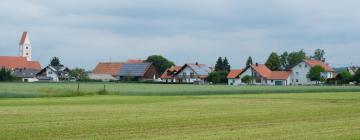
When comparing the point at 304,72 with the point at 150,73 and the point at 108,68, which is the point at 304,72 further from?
the point at 108,68

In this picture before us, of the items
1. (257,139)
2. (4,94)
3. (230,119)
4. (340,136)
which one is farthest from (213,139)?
(4,94)

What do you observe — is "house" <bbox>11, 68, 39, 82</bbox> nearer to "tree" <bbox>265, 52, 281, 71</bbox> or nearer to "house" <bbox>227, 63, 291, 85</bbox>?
"house" <bbox>227, 63, 291, 85</bbox>

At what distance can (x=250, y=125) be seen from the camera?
22109 mm

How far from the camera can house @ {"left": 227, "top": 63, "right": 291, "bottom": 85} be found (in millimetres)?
151125

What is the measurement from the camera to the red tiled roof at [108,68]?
180 metres

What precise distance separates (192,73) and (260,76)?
72.9 feet

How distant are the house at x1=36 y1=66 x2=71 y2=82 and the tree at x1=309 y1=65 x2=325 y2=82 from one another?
64.9 m

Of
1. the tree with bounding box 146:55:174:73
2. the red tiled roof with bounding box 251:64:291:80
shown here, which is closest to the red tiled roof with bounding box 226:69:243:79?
the red tiled roof with bounding box 251:64:291:80

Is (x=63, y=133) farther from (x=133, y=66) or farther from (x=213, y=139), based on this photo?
(x=133, y=66)

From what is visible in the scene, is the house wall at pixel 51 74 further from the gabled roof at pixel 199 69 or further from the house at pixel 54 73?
the gabled roof at pixel 199 69

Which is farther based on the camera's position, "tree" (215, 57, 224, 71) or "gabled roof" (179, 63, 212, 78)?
"tree" (215, 57, 224, 71)

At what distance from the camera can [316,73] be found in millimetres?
146625

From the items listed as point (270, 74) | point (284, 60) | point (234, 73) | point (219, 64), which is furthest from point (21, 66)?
point (284, 60)

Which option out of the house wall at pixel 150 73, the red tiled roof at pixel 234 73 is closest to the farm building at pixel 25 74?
the house wall at pixel 150 73
